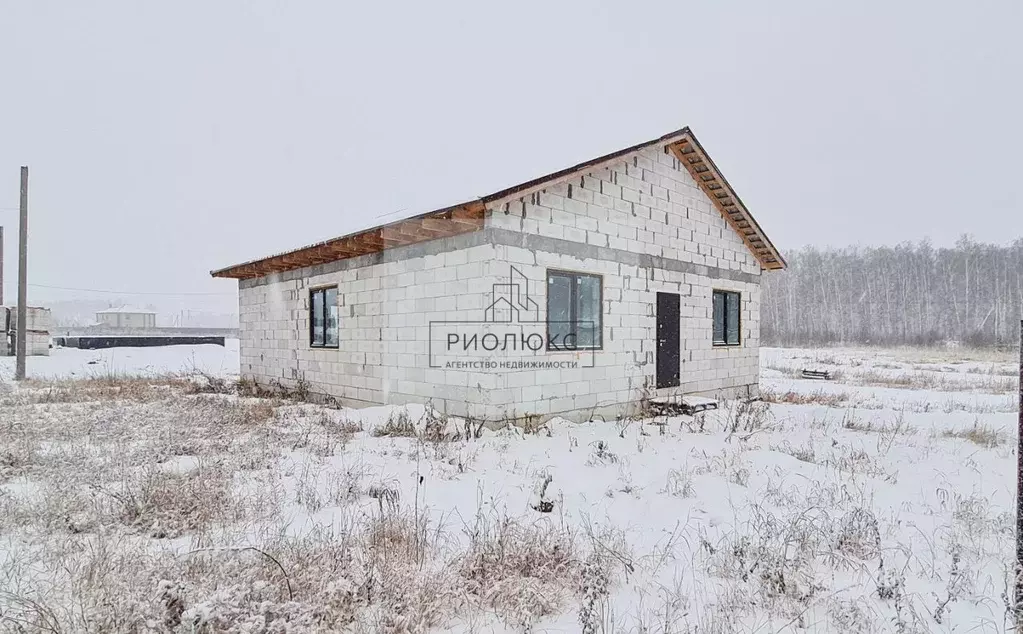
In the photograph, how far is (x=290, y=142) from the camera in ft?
392

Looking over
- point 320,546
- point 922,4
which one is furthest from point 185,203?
point 922,4

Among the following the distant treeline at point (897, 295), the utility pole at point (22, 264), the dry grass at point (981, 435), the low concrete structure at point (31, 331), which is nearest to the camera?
the dry grass at point (981, 435)

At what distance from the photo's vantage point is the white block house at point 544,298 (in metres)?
7.73

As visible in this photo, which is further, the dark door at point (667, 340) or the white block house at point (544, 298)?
the dark door at point (667, 340)

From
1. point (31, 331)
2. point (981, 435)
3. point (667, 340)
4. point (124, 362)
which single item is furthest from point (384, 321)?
point (31, 331)

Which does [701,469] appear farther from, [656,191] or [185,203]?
[185,203]

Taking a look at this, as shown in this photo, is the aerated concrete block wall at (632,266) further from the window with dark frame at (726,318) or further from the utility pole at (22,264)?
the utility pole at (22,264)

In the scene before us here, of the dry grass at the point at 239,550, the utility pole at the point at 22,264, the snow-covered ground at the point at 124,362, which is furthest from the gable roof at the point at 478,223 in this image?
the snow-covered ground at the point at 124,362

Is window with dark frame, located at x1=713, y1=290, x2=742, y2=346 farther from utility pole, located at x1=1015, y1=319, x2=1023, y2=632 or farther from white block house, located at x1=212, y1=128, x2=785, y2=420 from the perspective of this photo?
utility pole, located at x1=1015, y1=319, x2=1023, y2=632

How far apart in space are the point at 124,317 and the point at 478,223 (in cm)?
7042
